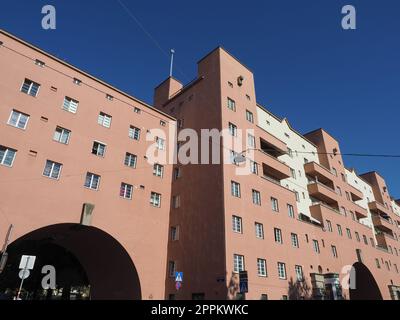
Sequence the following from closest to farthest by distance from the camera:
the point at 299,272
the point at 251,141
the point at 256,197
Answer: the point at 256,197
the point at 299,272
the point at 251,141

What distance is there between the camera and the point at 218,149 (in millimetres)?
30312

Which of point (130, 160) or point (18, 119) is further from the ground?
point (130, 160)

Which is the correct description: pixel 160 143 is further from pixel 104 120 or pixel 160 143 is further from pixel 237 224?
pixel 237 224

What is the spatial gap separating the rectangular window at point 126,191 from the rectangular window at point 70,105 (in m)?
8.27

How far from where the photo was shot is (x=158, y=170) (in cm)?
3250

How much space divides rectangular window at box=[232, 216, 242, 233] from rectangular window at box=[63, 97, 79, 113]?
18.0 meters

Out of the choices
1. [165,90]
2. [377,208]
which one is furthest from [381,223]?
[165,90]

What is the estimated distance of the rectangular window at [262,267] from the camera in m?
27.4

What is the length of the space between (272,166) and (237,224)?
11.2 metres

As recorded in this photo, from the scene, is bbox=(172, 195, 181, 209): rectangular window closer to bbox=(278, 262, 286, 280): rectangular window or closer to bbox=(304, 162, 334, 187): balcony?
bbox=(278, 262, 286, 280): rectangular window

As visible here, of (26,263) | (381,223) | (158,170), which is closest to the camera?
(26,263)

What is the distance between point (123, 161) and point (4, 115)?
413 inches

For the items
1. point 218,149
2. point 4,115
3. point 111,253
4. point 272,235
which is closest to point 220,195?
point 218,149

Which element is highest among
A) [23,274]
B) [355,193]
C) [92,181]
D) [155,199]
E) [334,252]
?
[355,193]
